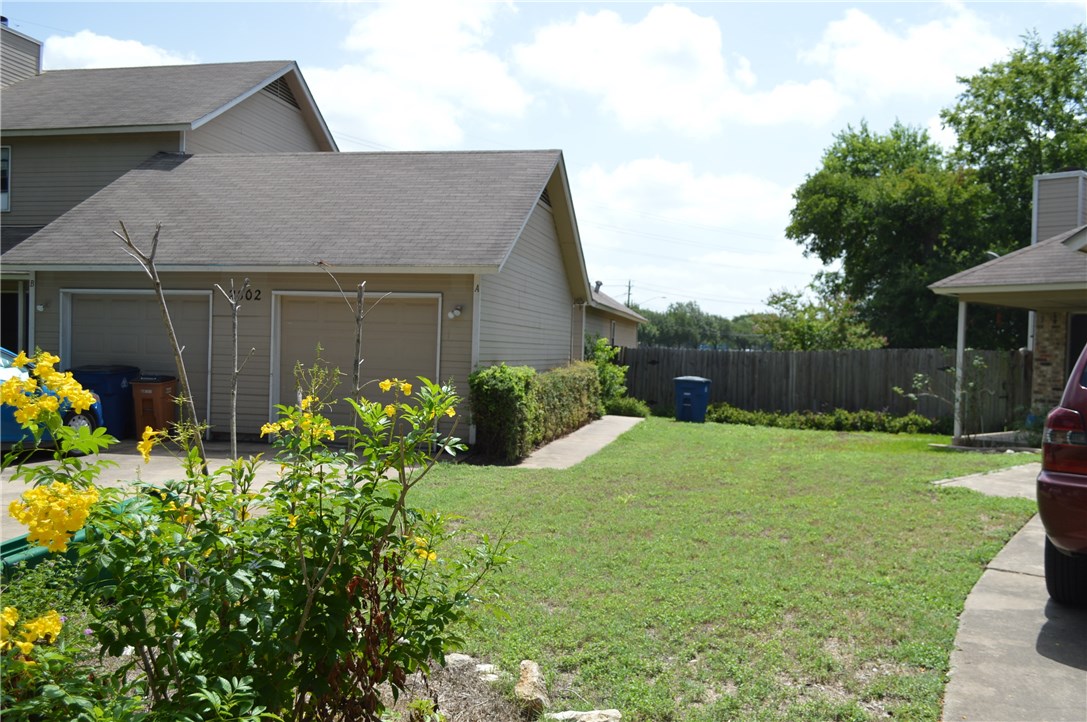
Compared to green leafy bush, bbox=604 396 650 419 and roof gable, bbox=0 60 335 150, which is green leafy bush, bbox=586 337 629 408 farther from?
roof gable, bbox=0 60 335 150

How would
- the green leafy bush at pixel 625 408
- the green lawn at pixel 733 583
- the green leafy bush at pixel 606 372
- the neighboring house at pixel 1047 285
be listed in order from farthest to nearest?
1. the green leafy bush at pixel 606 372
2. the green leafy bush at pixel 625 408
3. the neighboring house at pixel 1047 285
4. the green lawn at pixel 733 583

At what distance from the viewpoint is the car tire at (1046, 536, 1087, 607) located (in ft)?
16.7

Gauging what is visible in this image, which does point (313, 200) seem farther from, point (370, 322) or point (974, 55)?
point (974, 55)

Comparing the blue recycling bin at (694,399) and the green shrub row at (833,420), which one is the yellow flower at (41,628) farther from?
the green shrub row at (833,420)

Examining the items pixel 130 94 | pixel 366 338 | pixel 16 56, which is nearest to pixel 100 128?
pixel 130 94

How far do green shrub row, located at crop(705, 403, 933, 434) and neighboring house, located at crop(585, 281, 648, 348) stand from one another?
4.38 m

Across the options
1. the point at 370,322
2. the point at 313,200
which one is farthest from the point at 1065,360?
the point at 313,200

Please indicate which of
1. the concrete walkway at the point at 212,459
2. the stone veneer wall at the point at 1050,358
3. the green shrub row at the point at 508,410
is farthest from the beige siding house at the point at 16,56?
the stone veneer wall at the point at 1050,358

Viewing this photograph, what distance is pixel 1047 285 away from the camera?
45.4ft

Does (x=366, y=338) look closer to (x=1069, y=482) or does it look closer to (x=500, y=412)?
(x=500, y=412)

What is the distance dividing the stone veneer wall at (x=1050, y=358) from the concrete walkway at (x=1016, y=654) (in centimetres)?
1187

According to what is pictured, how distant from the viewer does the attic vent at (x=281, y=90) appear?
800 inches

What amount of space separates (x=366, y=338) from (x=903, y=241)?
1014 inches

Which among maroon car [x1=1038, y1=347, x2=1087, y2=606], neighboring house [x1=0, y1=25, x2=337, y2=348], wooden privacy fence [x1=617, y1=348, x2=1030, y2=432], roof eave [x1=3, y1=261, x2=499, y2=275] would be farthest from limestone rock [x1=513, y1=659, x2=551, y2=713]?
wooden privacy fence [x1=617, y1=348, x2=1030, y2=432]
